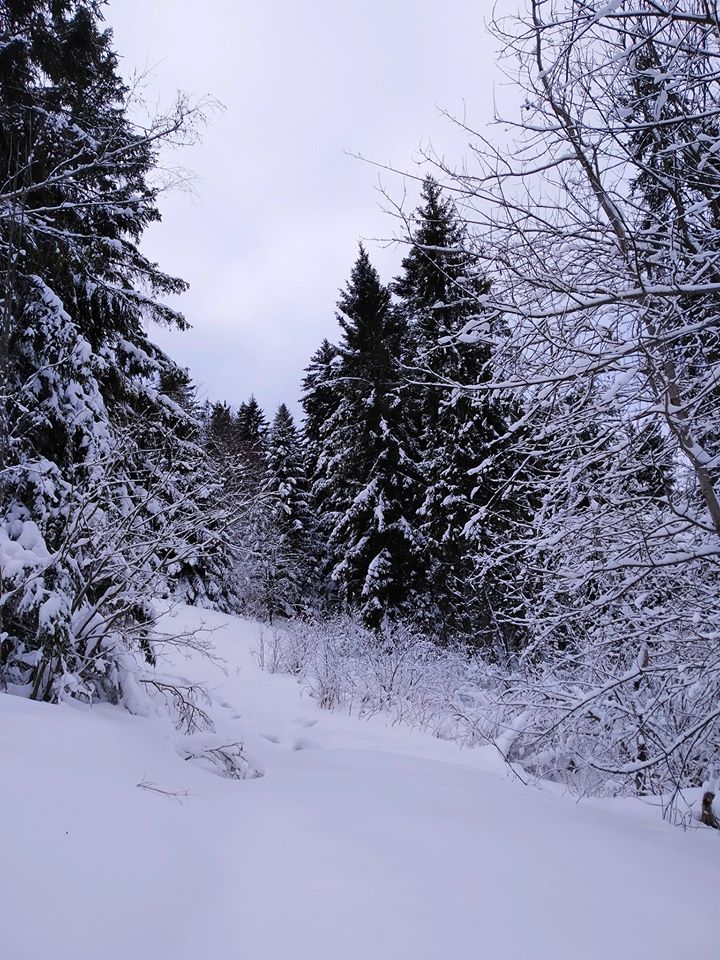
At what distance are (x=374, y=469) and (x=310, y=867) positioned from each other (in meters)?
13.7

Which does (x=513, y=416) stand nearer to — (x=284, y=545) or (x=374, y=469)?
(x=374, y=469)

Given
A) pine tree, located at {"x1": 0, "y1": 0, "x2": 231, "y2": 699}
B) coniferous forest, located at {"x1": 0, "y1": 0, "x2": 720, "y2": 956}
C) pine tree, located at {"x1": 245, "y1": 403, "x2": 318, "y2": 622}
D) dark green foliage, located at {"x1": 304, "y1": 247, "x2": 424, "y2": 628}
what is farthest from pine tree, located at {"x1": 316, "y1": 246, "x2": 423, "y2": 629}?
pine tree, located at {"x1": 0, "y1": 0, "x2": 231, "y2": 699}

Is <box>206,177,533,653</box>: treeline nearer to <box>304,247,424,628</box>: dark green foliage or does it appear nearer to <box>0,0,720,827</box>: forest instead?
<box>304,247,424,628</box>: dark green foliage

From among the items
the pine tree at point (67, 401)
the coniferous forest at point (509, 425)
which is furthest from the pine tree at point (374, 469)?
the pine tree at point (67, 401)

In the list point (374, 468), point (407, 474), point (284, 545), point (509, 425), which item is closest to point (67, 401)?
point (509, 425)

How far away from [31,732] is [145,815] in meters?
0.91

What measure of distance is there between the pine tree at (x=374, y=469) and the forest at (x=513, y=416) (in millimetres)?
4604

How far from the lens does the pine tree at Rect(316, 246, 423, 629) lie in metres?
15.5

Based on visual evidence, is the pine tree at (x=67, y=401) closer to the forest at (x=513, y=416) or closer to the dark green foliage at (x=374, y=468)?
the forest at (x=513, y=416)

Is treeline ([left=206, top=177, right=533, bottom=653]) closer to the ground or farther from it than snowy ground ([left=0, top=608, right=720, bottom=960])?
farther from it

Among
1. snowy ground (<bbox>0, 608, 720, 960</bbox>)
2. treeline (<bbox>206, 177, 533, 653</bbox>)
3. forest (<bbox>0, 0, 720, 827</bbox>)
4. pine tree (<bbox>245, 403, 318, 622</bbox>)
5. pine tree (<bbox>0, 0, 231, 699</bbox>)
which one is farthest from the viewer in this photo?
pine tree (<bbox>245, 403, 318, 622</bbox>)

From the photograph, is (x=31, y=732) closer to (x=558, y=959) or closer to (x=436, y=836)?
(x=436, y=836)

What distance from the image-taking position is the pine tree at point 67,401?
14.3 feet

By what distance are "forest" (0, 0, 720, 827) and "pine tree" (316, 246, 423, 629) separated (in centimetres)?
460
